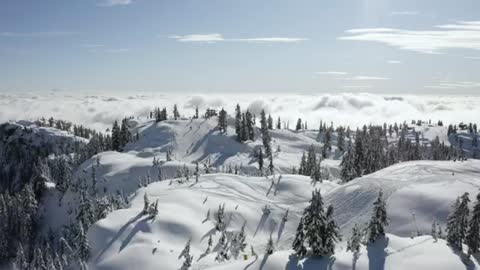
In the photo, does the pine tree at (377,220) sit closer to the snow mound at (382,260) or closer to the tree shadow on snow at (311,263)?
the snow mound at (382,260)

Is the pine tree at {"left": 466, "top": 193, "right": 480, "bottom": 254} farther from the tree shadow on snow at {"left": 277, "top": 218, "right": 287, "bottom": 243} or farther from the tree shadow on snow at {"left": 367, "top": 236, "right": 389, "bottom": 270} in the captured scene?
the tree shadow on snow at {"left": 277, "top": 218, "right": 287, "bottom": 243}

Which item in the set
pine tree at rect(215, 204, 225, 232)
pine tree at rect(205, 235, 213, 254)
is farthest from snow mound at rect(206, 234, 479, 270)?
pine tree at rect(215, 204, 225, 232)

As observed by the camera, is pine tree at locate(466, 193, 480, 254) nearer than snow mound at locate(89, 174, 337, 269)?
Yes

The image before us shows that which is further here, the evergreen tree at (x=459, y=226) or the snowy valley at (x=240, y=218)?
the snowy valley at (x=240, y=218)

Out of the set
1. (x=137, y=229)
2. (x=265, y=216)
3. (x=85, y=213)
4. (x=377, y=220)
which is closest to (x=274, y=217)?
(x=265, y=216)

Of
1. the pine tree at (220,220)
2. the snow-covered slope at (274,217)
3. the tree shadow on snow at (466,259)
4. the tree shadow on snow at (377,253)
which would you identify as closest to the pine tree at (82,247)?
the snow-covered slope at (274,217)

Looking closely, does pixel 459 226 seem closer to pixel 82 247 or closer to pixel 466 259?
pixel 466 259

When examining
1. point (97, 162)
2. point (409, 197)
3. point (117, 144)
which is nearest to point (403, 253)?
point (409, 197)
